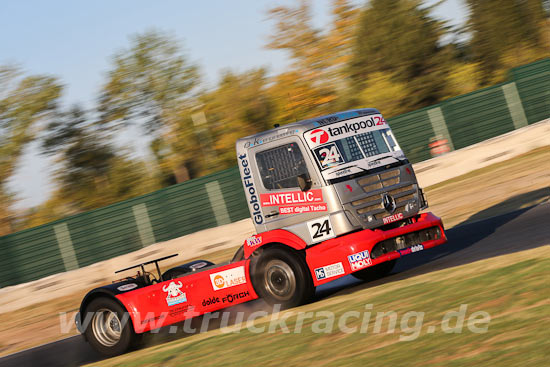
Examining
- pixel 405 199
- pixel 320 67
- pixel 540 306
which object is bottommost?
pixel 540 306

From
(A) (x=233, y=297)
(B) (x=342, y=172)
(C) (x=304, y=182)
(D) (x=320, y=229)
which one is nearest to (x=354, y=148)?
(B) (x=342, y=172)

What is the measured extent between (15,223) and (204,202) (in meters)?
20.8

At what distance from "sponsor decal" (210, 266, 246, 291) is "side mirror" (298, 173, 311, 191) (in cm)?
147

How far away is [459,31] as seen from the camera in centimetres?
4841

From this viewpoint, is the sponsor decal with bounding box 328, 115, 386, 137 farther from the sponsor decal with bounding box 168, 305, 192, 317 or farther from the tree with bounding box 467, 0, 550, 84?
the tree with bounding box 467, 0, 550, 84

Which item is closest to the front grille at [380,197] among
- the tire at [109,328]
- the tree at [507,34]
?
the tire at [109,328]

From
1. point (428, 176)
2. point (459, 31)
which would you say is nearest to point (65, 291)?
point (428, 176)

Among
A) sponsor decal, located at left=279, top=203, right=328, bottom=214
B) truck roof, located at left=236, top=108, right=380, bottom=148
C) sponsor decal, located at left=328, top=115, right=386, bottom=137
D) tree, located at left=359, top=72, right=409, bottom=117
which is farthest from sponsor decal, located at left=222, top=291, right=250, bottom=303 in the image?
tree, located at left=359, top=72, right=409, bottom=117

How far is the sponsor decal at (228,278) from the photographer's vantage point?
10.6m

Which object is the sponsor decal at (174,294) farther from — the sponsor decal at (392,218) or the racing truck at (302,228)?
the sponsor decal at (392,218)

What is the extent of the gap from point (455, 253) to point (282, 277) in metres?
2.93

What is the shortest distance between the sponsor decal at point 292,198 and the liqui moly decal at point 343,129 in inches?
26.3

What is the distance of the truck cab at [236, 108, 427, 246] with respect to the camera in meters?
10.2

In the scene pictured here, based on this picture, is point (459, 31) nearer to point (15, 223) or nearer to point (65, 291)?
point (15, 223)
